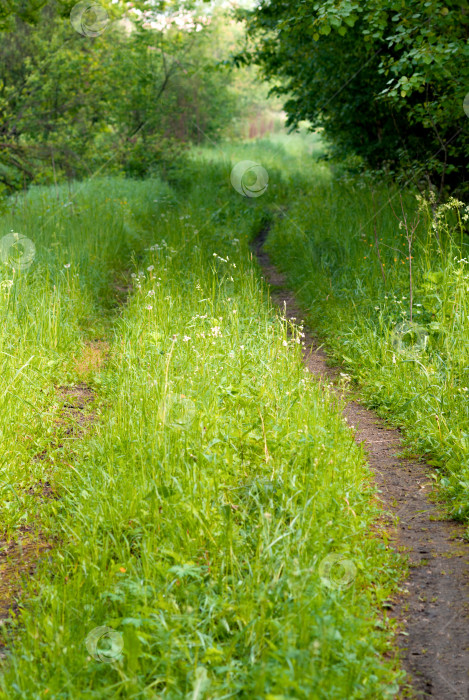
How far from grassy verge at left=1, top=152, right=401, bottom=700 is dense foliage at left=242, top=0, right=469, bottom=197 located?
10.8ft

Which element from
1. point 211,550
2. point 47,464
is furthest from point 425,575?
point 47,464

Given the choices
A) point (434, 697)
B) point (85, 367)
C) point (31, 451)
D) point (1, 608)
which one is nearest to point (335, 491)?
point (434, 697)

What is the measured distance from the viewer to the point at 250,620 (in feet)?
7.93

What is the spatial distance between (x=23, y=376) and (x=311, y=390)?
2148 mm

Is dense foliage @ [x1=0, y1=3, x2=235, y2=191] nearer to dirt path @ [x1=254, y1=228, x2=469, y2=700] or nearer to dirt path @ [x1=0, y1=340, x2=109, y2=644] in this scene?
dirt path @ [x1=0, y1=340, x2=109, y2=644]

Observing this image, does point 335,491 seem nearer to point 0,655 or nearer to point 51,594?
point 51,594

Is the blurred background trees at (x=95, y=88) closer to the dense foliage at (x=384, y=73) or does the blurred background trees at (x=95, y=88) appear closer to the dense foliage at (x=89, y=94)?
the dense foliage at (x=89, y=94)

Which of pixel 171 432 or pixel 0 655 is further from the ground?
pixel 171 432

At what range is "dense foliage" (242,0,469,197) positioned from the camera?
6.04 meters

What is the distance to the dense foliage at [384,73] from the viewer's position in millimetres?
6035

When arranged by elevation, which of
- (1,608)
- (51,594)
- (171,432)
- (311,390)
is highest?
(311,390)

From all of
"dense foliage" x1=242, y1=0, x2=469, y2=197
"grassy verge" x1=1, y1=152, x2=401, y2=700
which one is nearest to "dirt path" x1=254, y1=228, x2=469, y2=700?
"grassy verge" x1=1, y1=152, x2=401, y2=700

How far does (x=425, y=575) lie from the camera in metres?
3.05

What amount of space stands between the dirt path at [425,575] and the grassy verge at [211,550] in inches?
5.3
